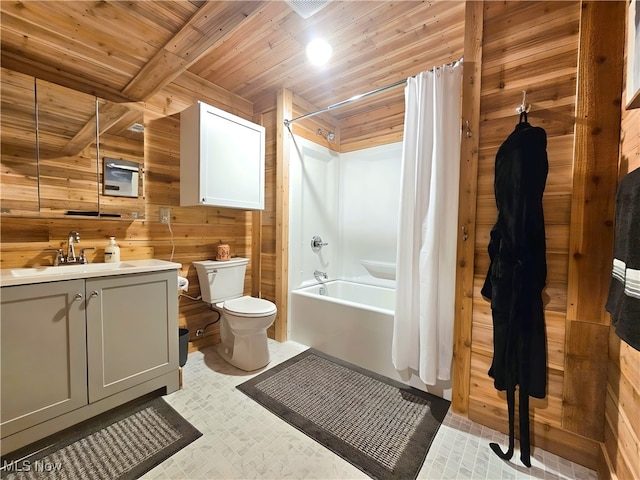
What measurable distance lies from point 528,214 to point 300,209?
1.94 meters

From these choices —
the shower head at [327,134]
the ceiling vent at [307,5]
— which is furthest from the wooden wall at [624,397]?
the shower head at [327,134]

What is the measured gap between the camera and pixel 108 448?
1309 millimetres

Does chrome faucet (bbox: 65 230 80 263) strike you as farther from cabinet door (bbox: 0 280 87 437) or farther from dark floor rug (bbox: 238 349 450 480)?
dark floor rug (bbox: 238 349 450 480)

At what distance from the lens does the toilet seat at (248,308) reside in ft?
6.38

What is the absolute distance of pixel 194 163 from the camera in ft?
6.78

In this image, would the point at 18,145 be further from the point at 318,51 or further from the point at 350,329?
the point at 350,329

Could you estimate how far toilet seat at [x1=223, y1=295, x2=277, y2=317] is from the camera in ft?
6.38

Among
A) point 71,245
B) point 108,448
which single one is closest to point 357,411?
point 108,448

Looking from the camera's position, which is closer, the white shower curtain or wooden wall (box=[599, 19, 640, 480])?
wooden wall (box=[599, 19, 640, 480])

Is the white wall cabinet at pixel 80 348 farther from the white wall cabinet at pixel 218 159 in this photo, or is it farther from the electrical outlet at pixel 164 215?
the white wall cabinet at pixel 218 159

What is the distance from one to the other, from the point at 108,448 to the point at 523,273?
7.35 feet

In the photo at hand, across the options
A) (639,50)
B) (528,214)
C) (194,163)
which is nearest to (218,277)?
(194,163)

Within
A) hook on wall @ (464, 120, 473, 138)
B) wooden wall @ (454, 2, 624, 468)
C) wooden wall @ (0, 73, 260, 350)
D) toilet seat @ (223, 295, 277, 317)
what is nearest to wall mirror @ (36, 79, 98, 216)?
wooden wall @ (0, 73, 260, 350)

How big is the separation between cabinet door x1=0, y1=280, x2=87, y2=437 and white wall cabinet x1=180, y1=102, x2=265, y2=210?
102cm
